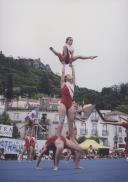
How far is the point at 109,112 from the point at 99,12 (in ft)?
2.10

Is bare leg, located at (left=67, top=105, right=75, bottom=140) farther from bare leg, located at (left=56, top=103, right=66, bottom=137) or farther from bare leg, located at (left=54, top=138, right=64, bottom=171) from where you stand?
bare leg, located at (left=54, top=138, right=64, bottom=171)

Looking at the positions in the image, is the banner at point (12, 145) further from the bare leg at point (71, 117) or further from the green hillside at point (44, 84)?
the bare leg at point (71, 117)

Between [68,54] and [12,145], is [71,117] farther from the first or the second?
[12,145]

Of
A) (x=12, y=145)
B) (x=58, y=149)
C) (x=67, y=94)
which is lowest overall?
(x=58, y=149)

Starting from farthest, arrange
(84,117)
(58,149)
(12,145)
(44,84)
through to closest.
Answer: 1. (12,145)
2. (84,117)
3. (44,84)
4. (58,149)

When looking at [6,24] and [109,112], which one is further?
[109,112]

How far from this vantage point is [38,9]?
2473 millimetres

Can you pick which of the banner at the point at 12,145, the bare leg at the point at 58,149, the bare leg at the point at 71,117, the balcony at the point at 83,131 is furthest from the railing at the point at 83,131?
the bare leg at the point at 58,149

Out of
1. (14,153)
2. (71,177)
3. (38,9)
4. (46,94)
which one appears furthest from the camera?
(14,153)

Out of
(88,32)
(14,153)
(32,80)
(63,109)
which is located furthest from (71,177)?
(14,153)

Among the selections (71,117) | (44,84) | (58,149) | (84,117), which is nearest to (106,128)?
(84,117)

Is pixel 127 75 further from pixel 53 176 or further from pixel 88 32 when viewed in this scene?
pixel 53 176

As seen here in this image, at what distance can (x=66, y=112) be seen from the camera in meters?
2.27

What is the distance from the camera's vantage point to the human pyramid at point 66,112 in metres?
2.20
